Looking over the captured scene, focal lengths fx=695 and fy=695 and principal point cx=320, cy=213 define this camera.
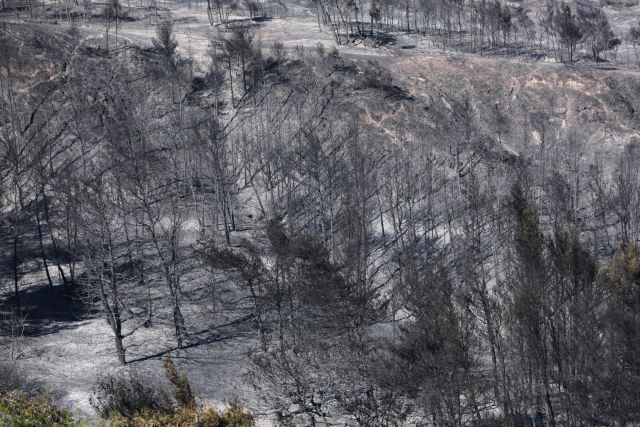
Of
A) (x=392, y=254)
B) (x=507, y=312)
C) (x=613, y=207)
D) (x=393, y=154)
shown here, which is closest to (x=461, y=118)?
(x=393, y=154)

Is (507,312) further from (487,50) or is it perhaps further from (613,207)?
(487,50)

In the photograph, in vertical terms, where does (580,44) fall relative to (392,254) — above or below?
above

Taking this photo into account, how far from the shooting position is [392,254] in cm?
5478

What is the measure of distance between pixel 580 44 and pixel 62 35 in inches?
2558

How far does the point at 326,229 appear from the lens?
186 feet

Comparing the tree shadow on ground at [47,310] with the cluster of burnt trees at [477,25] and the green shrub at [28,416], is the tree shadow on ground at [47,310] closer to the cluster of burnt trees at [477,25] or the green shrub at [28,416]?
the green shrub at [28,416]

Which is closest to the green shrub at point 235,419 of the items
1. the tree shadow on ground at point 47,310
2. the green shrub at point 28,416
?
the green shrub at point 28,416

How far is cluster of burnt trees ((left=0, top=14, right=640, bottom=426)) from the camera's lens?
2861cm

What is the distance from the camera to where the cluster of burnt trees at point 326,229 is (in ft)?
93.9

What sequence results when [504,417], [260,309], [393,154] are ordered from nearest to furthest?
[504,417]
[260,309]
[393,154]

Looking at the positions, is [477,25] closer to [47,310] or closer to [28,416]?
[47,310]

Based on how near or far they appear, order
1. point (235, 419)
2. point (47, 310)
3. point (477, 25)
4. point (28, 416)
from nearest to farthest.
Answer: point (28, 416)
point (235, 419)
point (47, 310)
point (477, 25)

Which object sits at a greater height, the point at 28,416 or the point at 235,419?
the point at 28,416

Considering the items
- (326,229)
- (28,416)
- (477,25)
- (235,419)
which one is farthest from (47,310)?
(477,25)
